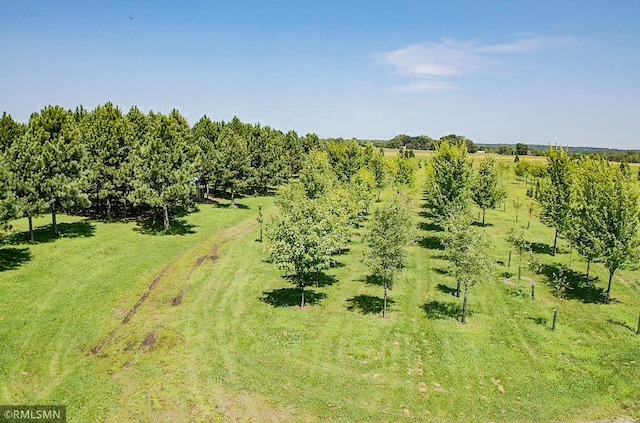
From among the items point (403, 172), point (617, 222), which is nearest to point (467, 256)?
point (617, 222)

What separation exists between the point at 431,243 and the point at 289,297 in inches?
947

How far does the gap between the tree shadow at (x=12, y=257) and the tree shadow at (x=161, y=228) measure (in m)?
12.6

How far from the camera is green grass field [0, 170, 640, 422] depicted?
68.0 feet

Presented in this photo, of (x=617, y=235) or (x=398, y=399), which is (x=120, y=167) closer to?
(x=398, y=399)

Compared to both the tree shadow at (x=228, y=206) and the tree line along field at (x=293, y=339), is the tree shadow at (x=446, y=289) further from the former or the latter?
the tree shadow at (x=228, y=206)

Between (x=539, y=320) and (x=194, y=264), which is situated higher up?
(x=194, y=264)

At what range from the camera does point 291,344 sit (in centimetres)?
2648

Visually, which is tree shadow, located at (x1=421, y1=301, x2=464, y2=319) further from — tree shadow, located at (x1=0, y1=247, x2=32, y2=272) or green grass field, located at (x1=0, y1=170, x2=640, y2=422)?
tree shadow, located at (x1=0, y1=247, x2=32, y2=272)

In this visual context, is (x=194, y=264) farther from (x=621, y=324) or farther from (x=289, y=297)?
(x=621, y=324)

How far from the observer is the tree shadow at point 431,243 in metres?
51.0

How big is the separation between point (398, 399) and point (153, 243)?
33.3 meters

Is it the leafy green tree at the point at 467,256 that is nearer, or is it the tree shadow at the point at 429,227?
the leafy green tree at the point at 467,256

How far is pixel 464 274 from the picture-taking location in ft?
97.6

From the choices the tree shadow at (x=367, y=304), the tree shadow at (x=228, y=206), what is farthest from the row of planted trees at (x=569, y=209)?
the tree shadow at (x=228, y=206)
